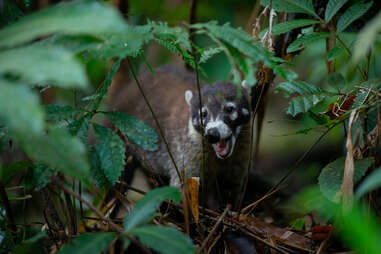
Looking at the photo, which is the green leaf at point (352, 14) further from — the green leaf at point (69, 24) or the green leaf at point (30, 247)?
the green leaf at point (30, 247)

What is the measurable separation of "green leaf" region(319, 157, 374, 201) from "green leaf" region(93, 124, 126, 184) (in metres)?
1.13

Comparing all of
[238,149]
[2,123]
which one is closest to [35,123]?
[2,123]

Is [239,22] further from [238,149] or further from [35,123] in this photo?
[35,123]

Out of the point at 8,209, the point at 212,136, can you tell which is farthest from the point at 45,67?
the point at 212,136

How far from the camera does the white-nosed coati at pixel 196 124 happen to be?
3.72 m

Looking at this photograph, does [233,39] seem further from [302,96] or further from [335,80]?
[335,80]

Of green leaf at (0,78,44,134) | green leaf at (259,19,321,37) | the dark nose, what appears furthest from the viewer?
the dark nose

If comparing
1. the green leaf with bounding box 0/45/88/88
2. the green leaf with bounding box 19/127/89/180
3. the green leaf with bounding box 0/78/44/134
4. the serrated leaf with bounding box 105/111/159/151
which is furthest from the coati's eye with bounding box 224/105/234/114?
the green leaf with bounding box 0/78/44/134

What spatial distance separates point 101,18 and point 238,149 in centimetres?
323

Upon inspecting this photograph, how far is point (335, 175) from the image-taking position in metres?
2.30

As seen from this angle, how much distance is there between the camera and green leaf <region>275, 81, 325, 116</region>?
98.0 inches

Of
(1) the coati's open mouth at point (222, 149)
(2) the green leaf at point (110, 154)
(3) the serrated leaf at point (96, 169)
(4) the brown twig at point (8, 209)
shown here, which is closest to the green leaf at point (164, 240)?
(2) the green leaf at point (110, 154)

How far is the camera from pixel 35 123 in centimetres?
115

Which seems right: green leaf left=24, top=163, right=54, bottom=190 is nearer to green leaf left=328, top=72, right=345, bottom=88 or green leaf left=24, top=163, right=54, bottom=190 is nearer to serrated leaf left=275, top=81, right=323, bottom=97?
serrated leaf left=275, top=81, right=323, bottom=97
